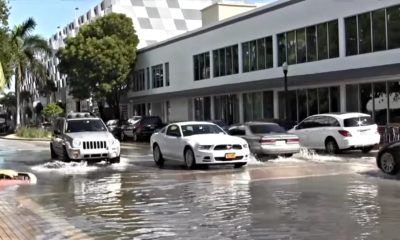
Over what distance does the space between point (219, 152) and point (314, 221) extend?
9095 millimetres

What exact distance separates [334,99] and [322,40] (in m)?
3.34

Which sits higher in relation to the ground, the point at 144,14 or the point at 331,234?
the point at 144,14

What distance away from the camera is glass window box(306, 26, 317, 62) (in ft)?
112

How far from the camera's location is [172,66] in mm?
51969

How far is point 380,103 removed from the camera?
29266 millimetres

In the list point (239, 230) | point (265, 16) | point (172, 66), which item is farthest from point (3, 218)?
point (172, 66)

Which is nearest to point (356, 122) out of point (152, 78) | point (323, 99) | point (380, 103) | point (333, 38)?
point (380, 103)

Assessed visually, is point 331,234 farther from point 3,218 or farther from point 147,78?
point 147,78

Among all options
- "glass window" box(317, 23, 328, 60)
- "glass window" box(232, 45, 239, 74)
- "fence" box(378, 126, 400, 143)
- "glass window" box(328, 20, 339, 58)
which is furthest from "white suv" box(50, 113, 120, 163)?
"glass window" box(232, 45, 239, 74)

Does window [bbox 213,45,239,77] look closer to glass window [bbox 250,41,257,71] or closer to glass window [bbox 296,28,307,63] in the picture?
glass window [bbox 250,41,257,71]

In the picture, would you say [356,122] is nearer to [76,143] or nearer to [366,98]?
[366,98]

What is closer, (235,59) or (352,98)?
(352,98)

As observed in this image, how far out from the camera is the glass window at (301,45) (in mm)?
35000

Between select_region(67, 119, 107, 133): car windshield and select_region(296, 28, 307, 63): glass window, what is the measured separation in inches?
631
